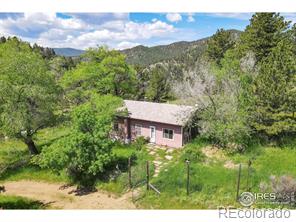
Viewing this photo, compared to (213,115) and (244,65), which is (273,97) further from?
(244,65)

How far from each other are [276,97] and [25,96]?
56.0ft

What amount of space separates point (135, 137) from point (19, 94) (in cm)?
967

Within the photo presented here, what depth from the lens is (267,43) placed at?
1212 inches

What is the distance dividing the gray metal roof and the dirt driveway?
7.87 m

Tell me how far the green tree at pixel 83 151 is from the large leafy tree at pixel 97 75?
884 cm

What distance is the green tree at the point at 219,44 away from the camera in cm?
4231

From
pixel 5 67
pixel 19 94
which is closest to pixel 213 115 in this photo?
pixel 19 94

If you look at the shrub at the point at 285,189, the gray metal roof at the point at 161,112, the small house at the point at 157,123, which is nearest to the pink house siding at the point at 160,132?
the small house at the point at 157,123

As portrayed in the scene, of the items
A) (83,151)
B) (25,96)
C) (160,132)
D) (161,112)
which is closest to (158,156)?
(160,132)

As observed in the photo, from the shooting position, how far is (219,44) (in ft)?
140

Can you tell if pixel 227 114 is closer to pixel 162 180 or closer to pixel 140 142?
pixel 162 180

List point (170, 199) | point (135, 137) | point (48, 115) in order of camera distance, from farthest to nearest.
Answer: point (135, 137), point (48, 115), point (170, 199)

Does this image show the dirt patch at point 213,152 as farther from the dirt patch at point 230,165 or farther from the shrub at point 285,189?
the shrub at point 285,189

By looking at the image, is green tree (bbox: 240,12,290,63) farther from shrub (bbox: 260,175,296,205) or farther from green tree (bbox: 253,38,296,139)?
shrub (bbox: 260,175,296,205)
